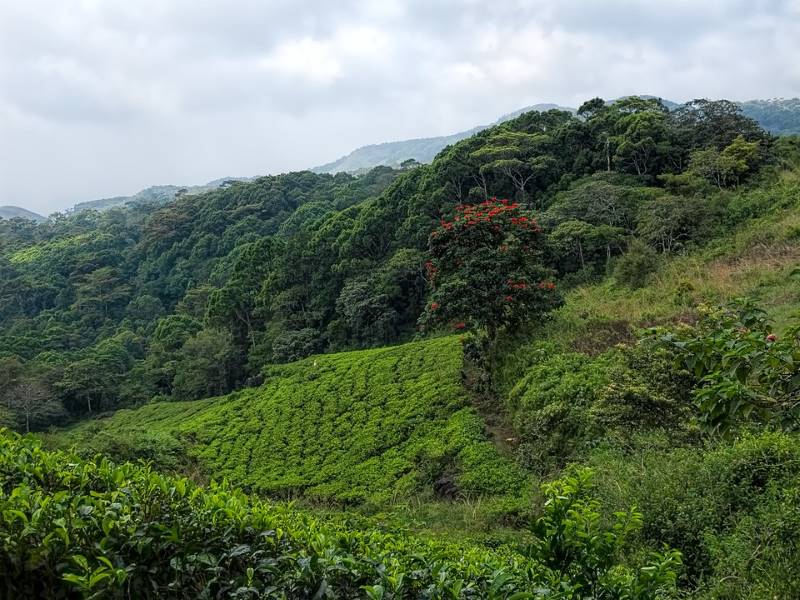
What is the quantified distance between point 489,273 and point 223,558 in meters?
9.74

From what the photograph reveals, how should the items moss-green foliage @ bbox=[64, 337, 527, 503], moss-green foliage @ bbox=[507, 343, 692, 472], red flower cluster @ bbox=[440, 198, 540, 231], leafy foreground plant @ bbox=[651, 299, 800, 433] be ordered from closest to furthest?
leafy foreground plant @ bbox=[651, 299, 800, 433] < moss-green foliage @ bbox=[507, 343, 692, 472] < moss-green foliage @ bbox=[64, 337, 527, 503] < red flower cluster @ bbox=[440, 198, 540, 231]

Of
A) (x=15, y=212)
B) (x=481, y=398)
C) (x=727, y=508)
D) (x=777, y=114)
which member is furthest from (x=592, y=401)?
(x=15, y=212)

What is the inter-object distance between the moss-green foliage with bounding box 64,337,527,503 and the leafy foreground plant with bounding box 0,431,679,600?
640 centimetres

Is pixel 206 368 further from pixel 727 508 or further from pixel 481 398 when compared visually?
pixel 727 508

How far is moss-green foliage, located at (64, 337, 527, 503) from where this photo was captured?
9.77 metres

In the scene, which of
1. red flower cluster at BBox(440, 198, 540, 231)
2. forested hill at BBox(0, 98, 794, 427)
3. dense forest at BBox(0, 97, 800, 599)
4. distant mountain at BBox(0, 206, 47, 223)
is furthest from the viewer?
distant mountain at BBox(0, 206, 47, 223)

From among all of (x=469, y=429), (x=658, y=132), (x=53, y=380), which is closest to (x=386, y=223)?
(x=658, y=132)

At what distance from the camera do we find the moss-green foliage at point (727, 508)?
3744mm

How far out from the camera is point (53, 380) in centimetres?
3225

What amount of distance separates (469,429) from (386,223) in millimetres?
19780

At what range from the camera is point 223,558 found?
6.93 ft

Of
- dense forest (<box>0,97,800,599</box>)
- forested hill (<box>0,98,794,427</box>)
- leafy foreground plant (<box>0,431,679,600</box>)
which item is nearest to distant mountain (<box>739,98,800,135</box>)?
forested hill (<box>0,98,794,427</box>)

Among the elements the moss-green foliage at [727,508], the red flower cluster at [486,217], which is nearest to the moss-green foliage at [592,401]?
the moss-green foliage at [727,508]

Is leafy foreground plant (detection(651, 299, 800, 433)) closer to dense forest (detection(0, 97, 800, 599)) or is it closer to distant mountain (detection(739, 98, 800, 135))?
dense forest (detection(0, 97, 800, 599))
